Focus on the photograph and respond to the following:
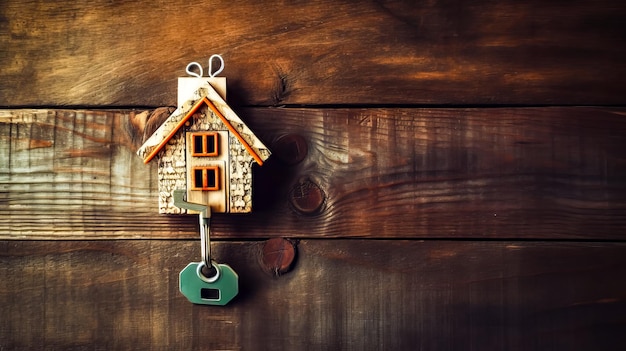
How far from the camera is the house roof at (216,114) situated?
74cm

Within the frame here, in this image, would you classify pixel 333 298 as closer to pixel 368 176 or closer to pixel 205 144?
pixel 368 176

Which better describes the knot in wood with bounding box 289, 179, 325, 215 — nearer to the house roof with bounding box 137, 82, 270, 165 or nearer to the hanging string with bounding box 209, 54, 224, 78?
the house roof with bounding box 137, 82, 270, 165

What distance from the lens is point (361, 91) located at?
2.59 ft

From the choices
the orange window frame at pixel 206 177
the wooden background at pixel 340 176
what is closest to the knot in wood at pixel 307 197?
the wooden background at pixel 340 176

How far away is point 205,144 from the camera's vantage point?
0.74 meters

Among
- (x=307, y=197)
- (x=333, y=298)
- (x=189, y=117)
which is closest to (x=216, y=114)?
(x=189, y=117)

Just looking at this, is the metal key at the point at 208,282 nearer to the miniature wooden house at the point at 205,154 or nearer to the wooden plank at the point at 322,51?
the miniature wooden house at the point at 205,154

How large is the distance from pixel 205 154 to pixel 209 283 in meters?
0.18

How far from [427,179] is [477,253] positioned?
0.13 metres

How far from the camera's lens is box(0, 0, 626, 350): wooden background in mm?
778

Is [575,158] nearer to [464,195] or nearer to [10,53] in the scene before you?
[464,195]

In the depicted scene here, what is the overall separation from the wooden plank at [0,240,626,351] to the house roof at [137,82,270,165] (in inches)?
5.8

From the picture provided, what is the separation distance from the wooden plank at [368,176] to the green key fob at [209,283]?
55 millimetres

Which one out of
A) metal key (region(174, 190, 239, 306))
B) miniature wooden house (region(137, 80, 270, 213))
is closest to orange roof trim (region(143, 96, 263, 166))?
miniature wooden house (region(137, 80, 270, 213))
